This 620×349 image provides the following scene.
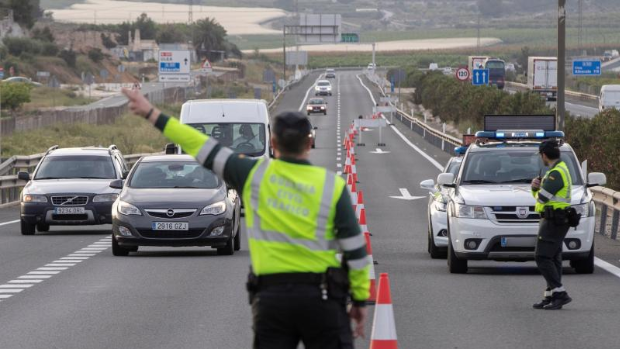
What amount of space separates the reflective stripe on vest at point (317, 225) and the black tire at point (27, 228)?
1846 centimetres

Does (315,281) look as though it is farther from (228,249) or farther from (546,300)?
(228,249)

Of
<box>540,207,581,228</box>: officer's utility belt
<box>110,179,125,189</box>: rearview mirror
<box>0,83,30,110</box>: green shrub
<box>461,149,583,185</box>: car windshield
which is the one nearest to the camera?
<box>540,207,581,228</box>: officer's utility belt

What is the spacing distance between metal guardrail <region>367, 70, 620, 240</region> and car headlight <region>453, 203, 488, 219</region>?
21.1 feet

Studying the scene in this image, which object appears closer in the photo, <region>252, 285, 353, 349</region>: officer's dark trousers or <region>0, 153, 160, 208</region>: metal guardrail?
<region>252, 285, 353, 349</region>: officer's dark trousers

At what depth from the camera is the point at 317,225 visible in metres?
6.50

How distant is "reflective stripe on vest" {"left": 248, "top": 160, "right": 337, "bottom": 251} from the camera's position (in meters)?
6.48

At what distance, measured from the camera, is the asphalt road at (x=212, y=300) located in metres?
11.9

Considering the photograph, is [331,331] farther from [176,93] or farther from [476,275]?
[176,93]

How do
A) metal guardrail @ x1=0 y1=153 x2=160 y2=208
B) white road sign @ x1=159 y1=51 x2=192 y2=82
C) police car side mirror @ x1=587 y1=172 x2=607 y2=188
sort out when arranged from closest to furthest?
police car side mirror @ x1=587 y1=172 x2=607 y2=188 → metal guardrail @ x1=0 y1=153 x2=160 y2=208 → white road sign @ x1=159 y1=51 x2=192 y2=82

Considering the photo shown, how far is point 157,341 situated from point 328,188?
552 cm

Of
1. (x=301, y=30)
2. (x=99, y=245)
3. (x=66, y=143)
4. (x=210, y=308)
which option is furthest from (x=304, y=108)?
(x=210, y=308)

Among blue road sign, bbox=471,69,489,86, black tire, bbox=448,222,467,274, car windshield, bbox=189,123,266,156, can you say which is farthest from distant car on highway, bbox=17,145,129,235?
blue road sign, bbox=471,69,489,86

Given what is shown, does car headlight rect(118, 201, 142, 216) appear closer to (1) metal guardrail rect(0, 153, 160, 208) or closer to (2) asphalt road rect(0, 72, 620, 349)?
(2) asphalt road rect(0, 72, 620, 349)

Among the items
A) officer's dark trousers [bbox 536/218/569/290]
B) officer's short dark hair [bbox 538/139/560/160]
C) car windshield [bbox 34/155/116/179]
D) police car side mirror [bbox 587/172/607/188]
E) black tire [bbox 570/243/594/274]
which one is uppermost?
officer's short dark hair [bbox 538/139/560/160]
